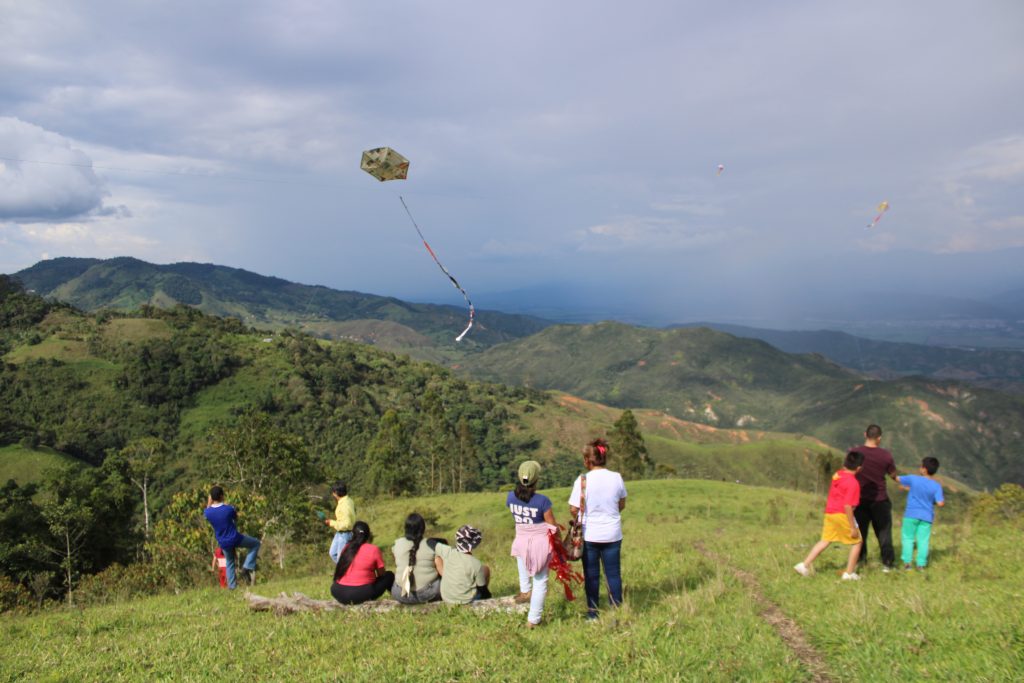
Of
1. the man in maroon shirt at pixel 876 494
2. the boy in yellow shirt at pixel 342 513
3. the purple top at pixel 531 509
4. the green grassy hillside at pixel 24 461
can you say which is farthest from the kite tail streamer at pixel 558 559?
the green grassy hillside at pixel 24 461

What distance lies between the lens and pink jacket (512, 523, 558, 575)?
6371 millimetres

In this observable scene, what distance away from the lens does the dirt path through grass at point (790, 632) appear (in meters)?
5.31

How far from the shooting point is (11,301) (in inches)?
5281

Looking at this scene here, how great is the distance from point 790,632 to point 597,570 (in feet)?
7.71

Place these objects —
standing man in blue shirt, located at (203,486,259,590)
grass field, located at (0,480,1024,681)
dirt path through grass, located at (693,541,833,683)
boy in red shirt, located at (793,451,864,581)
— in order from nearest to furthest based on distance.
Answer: grass field, located at (0,480,1024,681)
dirt path through grass, located at (693,541,833,683)
boy in red shirt, located at (793,451,864,581)
standing man in blue shirt, located at (203,486,259,590)

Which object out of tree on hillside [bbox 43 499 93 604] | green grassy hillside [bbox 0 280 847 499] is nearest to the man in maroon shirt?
tree on hillside [bbox 43 499 93 604]

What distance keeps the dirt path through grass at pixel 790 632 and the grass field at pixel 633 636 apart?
32mm

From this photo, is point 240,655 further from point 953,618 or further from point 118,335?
point 118,335

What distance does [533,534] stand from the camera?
645 cm

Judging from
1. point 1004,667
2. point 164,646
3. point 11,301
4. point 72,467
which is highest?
point 11,301

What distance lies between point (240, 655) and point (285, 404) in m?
119

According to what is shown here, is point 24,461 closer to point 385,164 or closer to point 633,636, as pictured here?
point 385,164

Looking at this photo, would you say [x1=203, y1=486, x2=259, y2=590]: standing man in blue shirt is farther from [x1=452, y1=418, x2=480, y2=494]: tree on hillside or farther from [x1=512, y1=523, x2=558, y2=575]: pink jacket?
[x1=452, y1=418, x2=480, y2=494]: tree on hillside

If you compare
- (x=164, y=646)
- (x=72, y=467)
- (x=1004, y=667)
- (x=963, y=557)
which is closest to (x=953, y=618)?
(x=1004, y=667)
